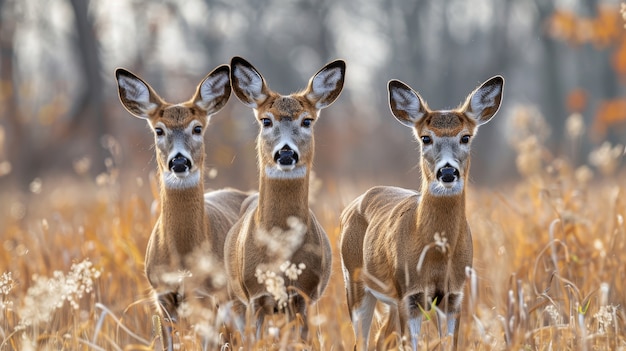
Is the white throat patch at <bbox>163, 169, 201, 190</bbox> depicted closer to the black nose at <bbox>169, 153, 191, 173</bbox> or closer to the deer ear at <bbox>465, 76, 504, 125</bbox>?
the black nose at <bbox>169, 153, 191, 173</bbox>


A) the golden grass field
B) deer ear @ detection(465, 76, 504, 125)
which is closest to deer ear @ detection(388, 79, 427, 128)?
deer ear @ detection(465, 76, 504, 125)

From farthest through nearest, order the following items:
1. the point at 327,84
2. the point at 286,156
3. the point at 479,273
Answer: the point at 479,273 < the point at 327,84 < the point at 286,156

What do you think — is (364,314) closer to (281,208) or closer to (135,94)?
(281,208)

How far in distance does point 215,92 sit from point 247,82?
43 centimetres

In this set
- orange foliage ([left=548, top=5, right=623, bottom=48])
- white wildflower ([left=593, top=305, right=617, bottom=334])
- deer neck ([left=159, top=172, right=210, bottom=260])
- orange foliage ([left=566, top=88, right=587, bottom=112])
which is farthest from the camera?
orange foliage ([left=566, top=88, right=587, bottom=112])

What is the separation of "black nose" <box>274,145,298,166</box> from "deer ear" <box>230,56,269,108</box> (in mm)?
578

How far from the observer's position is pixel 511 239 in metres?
8.12

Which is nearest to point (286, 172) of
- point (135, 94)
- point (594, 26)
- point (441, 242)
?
point (441, 242)

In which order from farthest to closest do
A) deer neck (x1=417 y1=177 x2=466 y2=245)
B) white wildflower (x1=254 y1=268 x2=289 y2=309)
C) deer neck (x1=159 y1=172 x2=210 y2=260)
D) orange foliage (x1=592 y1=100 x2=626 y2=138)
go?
orange foliage (x1=592 y1=100 x2=626 y2=138) < deer neck (x1=159 y1=172 x2=210 y2=260) < deer neck (x1=417 y1=177 x2=466 y2=245) < white wildflower (x1=254 y1=268 x2=289 y2=309)

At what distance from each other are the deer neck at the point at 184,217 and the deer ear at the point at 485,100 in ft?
6.38

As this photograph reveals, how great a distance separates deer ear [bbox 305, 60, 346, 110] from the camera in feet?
21.4

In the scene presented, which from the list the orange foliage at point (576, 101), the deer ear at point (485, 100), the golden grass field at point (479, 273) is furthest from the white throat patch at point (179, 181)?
the orange foliage at point (576, 101)

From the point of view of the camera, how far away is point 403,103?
20.7 feet

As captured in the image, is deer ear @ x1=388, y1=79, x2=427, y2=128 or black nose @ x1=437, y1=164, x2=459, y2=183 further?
deer ear @ x1=388, y1=79, x2=427, y2=128
